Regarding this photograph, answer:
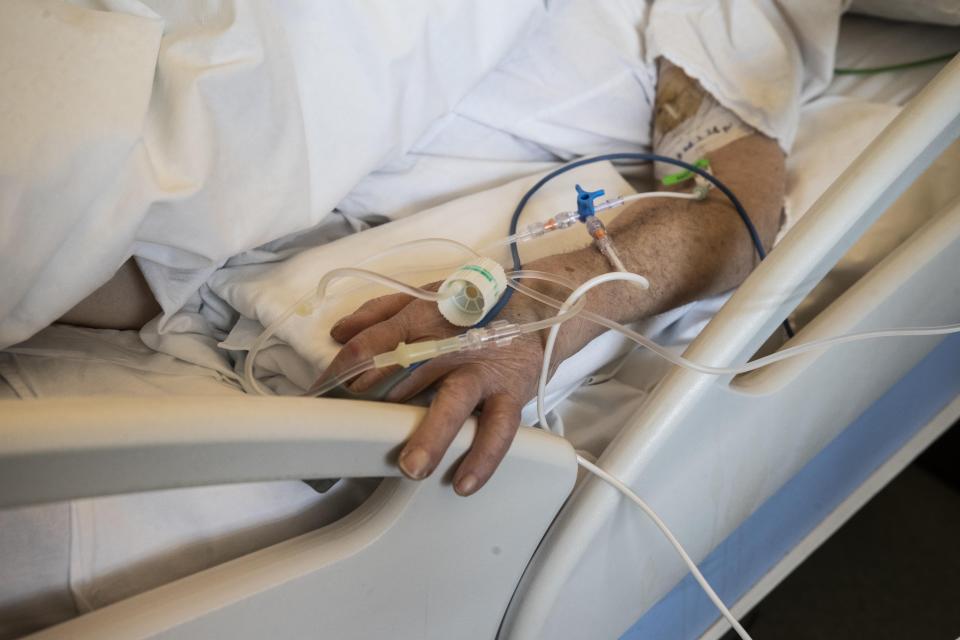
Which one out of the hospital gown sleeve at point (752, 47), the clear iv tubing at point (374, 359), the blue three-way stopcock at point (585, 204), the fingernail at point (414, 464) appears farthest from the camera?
the hospital gown sleeve at point (752, 47)

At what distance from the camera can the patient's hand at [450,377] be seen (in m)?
0.59

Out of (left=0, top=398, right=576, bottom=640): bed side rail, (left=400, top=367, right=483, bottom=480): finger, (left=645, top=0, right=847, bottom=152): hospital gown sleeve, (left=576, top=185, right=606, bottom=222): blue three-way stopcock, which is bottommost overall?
(left=0, top=398, right=576, bottom=640): bed side rail

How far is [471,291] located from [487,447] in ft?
0.60

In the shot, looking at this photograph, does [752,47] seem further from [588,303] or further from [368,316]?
[368,316]

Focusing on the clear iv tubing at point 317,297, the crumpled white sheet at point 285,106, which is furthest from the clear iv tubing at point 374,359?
the crumpled white sheet at point 285,106

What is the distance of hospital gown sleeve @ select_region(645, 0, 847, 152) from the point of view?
1137 millimetres

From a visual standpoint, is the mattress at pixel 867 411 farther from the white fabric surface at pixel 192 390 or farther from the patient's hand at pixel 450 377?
the patient's hand at pixel 450 377

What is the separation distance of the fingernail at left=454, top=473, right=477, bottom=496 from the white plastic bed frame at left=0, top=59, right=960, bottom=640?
0.08 feet

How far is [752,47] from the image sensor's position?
1184 millimetres

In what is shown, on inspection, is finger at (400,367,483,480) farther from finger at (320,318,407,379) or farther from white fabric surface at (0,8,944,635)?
white fabric surface at (0,8,944,635)

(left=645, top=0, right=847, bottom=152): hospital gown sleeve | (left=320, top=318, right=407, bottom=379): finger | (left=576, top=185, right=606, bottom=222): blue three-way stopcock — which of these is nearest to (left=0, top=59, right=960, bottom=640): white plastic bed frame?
(left=320, top=318, right=407, bottom=379): finger

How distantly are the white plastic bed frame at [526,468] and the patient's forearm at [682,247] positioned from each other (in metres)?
0.17

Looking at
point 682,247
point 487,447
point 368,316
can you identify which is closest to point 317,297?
point 368,316

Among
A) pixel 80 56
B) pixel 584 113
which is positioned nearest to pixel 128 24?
pixel 80 56
